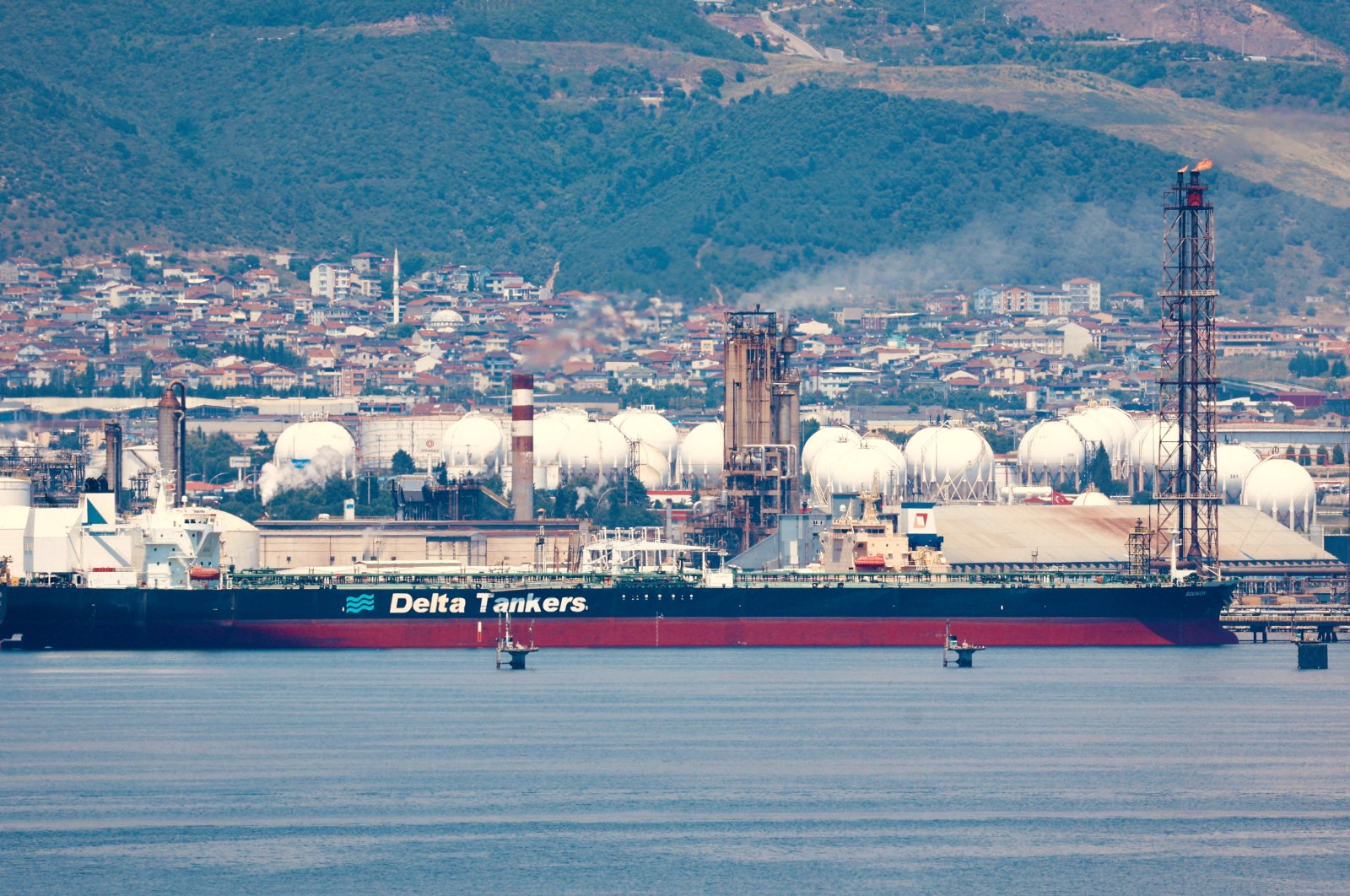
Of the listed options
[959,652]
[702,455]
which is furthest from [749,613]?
[702,455]

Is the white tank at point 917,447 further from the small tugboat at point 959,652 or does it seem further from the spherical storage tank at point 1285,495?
the small tugboat at point 959,652

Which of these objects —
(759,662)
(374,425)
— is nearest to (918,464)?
(374,425)

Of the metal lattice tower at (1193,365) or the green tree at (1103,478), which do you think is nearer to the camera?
the metal lattice tower at (1193,365)

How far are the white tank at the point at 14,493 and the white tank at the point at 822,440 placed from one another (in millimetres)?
48618

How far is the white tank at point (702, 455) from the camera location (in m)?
138

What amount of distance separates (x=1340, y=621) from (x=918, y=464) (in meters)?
39.9

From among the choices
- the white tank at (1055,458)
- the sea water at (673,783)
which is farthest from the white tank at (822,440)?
the sea water at (673,783)

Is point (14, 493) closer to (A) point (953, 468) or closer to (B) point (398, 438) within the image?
(A) point (953, 468)

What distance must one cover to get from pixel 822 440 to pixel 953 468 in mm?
10600

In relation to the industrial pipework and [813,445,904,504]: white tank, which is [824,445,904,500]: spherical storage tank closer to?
[813,445,904,504]: white tank

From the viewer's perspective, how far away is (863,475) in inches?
4899

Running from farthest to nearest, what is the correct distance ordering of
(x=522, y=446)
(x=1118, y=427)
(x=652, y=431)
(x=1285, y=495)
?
(x=652, y=431) → (x=1118, y=427) → (x=1285, y=495) → (x=522, y=446)

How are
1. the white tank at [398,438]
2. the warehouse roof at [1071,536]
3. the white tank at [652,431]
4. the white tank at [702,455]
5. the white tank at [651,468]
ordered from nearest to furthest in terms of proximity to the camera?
the warehouse roof at [1071,536] → the white tank at [651,468] → the white tank at [702,455] → the white tank at [652,431] → the white tank at [398,438]

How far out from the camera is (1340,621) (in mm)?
91062
